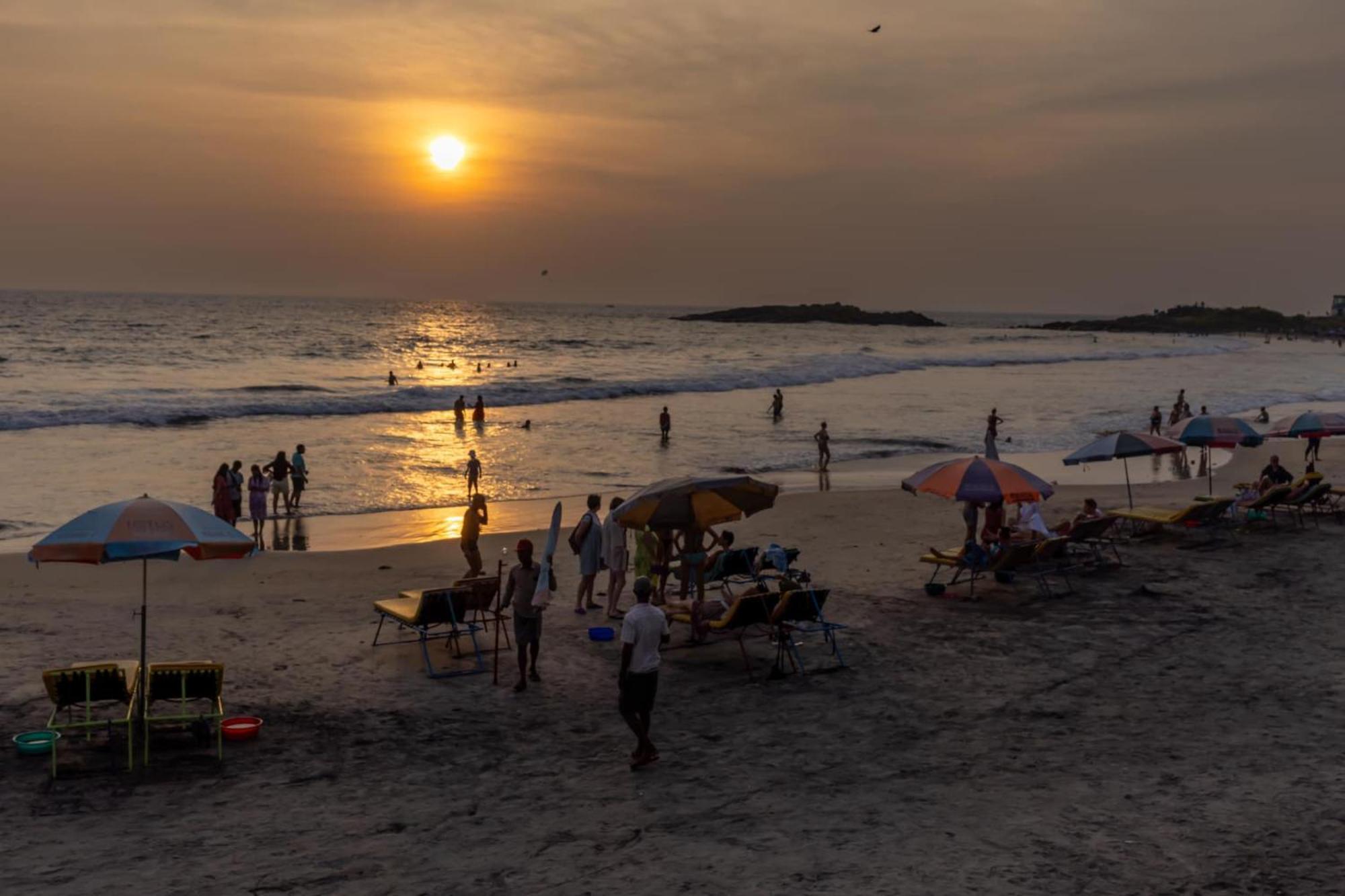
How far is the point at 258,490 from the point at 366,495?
194 inches

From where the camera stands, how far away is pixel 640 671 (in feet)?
27.7

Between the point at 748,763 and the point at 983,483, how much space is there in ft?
20.2

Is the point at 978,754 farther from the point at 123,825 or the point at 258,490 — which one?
the point at 258,490

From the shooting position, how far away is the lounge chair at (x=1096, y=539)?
1495 cm

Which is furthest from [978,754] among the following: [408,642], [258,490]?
[258,490]

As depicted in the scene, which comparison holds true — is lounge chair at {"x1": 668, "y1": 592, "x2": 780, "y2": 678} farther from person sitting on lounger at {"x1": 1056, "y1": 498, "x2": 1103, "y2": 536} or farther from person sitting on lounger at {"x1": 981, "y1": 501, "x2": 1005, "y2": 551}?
person sitting on lounger at {"x1": 1056, "y1": 498, "x2": 1103, "y2": 536}

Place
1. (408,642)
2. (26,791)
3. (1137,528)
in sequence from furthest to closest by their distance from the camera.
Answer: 1. (1137,528)
2. (408,642)
3. (26,791)

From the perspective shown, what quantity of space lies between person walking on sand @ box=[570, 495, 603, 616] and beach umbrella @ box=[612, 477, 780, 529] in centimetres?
65

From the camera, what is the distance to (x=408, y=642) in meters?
11.9

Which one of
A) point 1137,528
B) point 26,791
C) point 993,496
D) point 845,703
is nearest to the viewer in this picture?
point 26,791

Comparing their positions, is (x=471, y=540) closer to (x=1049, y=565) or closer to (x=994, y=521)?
(x=994, y=521)

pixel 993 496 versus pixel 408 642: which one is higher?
pixel 993 496

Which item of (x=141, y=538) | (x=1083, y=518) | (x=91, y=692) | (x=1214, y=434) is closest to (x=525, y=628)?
(x=141, y=538)

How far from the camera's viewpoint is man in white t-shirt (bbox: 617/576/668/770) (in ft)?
27.5
